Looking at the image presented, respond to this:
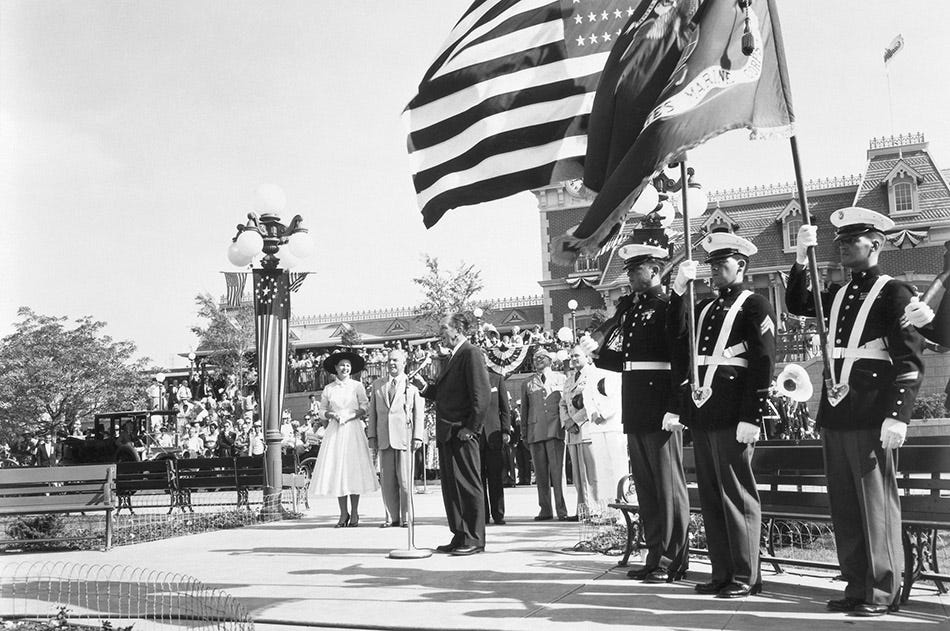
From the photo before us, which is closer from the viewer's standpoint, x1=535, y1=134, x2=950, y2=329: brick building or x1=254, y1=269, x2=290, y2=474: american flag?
x1=254, y1=269, x2=290, y2=474: american flag

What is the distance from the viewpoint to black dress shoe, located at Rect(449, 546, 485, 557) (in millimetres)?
8922

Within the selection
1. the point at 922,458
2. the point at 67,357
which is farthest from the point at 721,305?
the point at 67,357

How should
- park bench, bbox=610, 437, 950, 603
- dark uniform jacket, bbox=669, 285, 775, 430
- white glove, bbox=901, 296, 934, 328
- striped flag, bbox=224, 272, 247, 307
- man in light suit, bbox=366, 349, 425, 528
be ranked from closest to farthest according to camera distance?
white glove, bbox=901, 296, 934, 328 → park bench, bbox=610, 437, 950, 603 → dark uniform jacket, bbox=669, 285, 775, 430 → man in light suit, bbox=366, 349, 425, 528 → striped flag, bbox=224, 272, 247, 307

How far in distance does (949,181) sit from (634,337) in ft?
144

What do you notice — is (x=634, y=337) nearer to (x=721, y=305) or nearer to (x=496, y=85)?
(x=721, y=305)

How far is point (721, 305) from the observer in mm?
6504

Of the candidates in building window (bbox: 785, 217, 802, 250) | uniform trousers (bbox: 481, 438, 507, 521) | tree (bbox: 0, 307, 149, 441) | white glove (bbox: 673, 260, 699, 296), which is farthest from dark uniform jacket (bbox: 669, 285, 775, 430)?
building window (bbox: 785, 217, 802, 250)

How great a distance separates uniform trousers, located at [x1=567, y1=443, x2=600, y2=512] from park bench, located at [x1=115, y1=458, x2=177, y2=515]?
6.56 meters

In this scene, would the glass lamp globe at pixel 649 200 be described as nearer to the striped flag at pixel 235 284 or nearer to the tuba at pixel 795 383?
the tuba at pixel 795 383

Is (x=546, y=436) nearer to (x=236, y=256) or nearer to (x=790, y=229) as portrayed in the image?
(x=236, y=256)

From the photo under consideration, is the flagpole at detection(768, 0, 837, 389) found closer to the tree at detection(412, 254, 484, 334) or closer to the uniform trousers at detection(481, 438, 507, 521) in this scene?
the uniform trousers at detection(481, 438, 507, 521)

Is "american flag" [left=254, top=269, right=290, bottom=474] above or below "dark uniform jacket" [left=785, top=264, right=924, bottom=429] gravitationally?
above

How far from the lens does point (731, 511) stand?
20.4 feet

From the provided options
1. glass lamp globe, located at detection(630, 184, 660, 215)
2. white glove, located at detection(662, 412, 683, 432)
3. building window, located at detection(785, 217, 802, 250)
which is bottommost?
white glove, located at detection(662, 412, 683, 432)
